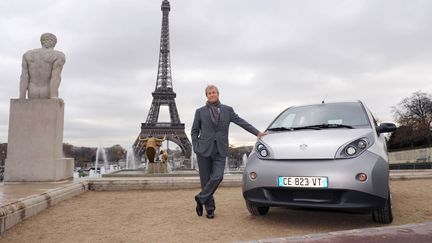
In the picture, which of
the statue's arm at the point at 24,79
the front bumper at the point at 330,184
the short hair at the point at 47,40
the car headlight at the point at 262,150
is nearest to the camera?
the front bumper at the point at 330,184

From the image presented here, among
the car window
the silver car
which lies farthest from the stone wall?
the silver car

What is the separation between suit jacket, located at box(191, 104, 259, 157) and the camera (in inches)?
173

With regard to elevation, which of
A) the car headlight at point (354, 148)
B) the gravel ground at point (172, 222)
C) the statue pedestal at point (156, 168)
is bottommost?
the gravel ground at point (172, 222)

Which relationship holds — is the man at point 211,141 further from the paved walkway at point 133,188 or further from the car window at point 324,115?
the paved walkway at point 133,188

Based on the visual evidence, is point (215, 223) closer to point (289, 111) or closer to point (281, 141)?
point (281, 141)

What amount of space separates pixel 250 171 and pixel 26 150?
5.54 meters

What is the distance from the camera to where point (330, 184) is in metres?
3.44

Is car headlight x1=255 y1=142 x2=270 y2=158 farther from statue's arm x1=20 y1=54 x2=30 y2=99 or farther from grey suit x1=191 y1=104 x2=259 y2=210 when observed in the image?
statue's arm x1=20 y1=54 x2=30 y2=99

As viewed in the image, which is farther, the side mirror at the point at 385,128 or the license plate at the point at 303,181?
the side mirror at the point at 385,128

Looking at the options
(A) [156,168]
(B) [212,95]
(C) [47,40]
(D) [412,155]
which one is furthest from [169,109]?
(B) [212,95]

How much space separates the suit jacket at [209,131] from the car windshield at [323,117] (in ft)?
1.78

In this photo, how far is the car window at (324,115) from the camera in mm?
4324

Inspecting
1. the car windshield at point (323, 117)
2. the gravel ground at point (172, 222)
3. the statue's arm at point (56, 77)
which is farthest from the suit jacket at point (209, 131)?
the statue's arm at point (56, 77)

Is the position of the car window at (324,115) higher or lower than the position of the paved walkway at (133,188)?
higher
